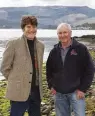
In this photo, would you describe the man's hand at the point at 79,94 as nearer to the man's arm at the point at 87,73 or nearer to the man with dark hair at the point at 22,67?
the man's arm at the point at 87,73

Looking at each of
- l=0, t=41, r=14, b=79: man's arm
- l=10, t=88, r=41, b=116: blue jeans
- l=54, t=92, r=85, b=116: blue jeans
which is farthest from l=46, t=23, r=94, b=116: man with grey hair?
l=0, t=41, r=14, b=79: man's arm

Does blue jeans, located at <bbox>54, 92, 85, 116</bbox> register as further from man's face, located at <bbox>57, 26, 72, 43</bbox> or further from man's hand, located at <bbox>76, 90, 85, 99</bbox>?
man's face, located at <bbox>57, 26, 72, 43</bbox>

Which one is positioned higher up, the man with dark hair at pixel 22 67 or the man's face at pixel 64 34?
the man's face at pixel 64 34

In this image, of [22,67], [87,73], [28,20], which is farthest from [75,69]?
[28,20]

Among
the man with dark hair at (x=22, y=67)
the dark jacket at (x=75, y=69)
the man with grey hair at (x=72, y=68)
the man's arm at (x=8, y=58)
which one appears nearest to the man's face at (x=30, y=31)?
the man with dark hair at (x=22, y=67)

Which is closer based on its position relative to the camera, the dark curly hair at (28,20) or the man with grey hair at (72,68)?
the dark curly hair at (28,20)

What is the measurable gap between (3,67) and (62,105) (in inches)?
53.7

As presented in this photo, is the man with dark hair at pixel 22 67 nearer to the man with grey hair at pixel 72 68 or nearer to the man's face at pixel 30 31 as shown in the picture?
the man's face at pixel 30 31

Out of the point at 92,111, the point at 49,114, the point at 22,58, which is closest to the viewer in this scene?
the point at 22,58

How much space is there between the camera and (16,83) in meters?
6.86

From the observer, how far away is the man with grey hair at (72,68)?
22.8 feet

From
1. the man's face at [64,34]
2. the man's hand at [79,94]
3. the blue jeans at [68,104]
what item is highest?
the man's face at [64,34]

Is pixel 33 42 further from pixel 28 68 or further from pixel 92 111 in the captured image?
pixel 92 111

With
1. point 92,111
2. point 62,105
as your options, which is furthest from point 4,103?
point 62,105
